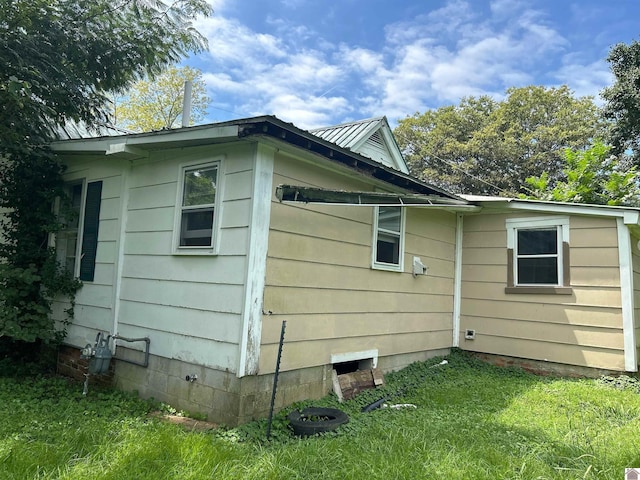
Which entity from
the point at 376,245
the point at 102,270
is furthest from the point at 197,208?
the point at 376,245

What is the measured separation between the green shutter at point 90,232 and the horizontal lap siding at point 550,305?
242 inches

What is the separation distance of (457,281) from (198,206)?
200 inches

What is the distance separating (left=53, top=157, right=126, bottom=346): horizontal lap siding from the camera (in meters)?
5.73

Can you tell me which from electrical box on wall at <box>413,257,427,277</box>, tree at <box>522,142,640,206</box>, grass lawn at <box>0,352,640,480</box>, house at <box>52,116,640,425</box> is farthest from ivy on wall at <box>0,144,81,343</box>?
tree at <box>522,142,640,206</box>

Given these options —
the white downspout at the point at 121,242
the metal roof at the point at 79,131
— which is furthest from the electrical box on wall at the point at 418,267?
the metal roof at the point at 79,131

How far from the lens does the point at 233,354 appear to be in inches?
166

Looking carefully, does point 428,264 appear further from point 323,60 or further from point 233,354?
point 323,60

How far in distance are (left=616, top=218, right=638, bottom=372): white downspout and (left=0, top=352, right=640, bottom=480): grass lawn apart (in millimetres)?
955

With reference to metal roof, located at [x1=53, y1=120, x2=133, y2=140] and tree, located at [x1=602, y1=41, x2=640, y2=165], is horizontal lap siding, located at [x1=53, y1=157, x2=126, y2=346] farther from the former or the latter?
tree, located at [x1=602, y1=41, x2=640, y2=165]

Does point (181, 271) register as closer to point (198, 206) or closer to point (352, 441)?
point (198, 206)

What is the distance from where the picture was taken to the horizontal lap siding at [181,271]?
171 inches

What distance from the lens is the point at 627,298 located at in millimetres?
6281

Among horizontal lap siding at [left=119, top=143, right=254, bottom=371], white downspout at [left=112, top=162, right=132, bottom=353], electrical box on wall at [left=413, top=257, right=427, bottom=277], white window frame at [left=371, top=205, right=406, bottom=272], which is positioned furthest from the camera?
electrical box on wall at [left=413, top=257, right=427, bottom=277]

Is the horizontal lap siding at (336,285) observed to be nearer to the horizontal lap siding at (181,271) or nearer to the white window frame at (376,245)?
the white window frame at (376,245)
